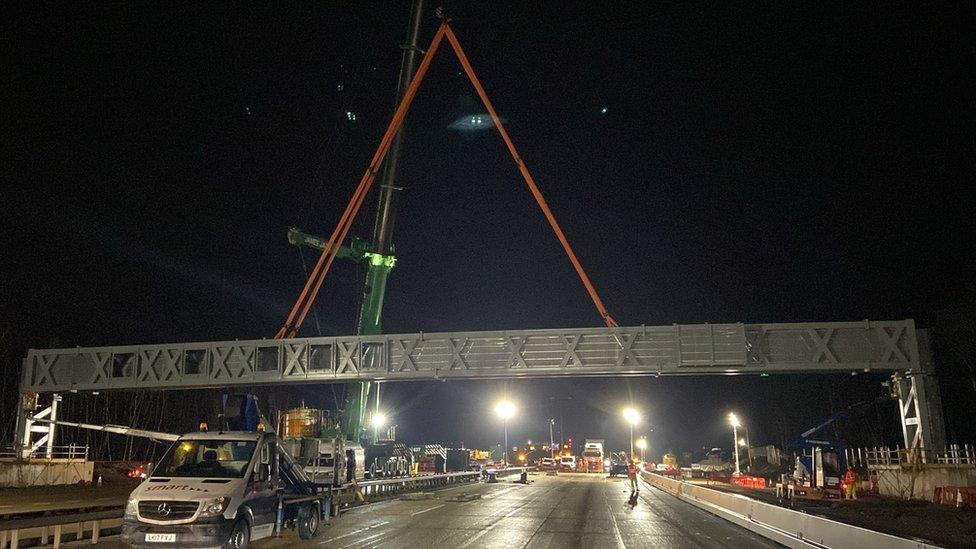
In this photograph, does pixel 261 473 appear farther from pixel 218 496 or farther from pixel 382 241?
pixel 382 241

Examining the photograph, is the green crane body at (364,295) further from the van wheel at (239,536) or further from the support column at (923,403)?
the van wheel at (239,536)

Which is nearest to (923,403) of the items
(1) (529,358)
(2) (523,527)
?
(1) (529,358)

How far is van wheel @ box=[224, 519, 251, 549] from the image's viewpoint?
12.4m

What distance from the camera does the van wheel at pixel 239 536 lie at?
40.7ft

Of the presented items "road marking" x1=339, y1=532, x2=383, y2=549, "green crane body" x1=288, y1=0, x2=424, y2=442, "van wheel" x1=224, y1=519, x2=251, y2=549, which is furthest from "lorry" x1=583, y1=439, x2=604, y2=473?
"van wheel" x1=224, y1=519, x2=251, y2=549

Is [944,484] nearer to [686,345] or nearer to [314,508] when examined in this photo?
[686,345]

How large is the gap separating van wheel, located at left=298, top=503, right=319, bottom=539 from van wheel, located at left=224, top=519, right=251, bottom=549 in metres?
2.74

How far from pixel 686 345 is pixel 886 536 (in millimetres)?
24404

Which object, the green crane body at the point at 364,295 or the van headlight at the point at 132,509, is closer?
the van headlight at the point at 132,509

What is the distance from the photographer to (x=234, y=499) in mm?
12539

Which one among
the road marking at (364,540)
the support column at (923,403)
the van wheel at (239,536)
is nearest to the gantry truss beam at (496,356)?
the support column at (923,403)

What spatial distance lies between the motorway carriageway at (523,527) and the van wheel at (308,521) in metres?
0.18

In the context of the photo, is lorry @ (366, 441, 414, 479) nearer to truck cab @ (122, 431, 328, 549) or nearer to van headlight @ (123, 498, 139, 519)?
truck cab @ (122, 431, 328, 549)

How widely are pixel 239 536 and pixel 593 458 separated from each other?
71.1m
